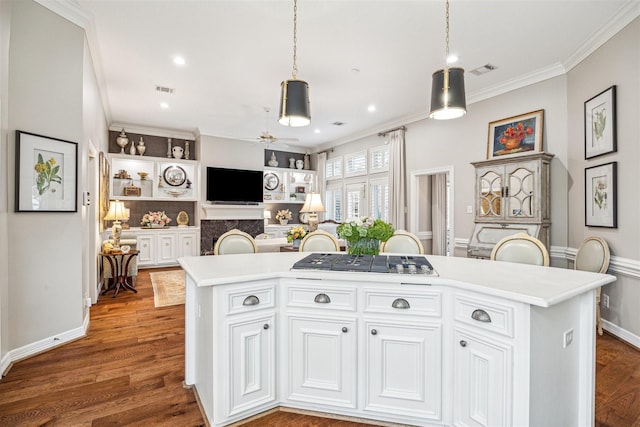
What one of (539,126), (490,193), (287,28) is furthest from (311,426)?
(539,126)

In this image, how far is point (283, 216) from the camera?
353 inches

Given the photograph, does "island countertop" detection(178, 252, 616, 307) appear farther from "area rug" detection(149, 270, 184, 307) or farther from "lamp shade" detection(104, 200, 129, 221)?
"lamp shade" detection(104, 200, 129, 221)

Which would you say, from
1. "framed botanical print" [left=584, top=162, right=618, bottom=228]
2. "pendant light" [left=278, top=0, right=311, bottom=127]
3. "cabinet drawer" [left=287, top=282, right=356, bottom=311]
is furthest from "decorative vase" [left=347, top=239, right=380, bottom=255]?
"framed botanical print" [left=584, top=162, right=618, bottom=228]

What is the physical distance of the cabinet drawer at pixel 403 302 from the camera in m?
1.83

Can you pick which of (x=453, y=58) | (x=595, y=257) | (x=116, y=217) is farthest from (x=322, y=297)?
(x=116, y=217)

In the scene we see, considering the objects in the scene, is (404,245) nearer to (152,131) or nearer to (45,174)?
(45,174)

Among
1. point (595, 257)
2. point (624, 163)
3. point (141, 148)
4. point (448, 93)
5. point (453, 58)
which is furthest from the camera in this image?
point (141, 148)

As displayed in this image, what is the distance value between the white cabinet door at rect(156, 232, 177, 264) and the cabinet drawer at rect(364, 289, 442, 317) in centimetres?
638

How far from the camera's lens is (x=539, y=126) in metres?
4.36

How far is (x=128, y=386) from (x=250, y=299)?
1.30 meters

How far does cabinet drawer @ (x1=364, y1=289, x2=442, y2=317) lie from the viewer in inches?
72.2

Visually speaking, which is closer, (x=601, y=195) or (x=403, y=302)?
(x=403, y=302)

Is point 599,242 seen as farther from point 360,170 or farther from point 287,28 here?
point 360,170

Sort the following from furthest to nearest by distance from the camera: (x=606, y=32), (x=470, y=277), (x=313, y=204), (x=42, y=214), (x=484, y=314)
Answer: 1. (x=313, y=204)
2. (x=606, y=32)
3. (x=42, y=214)
4. (x=470, y=277)
5. (x=484, y=314)
